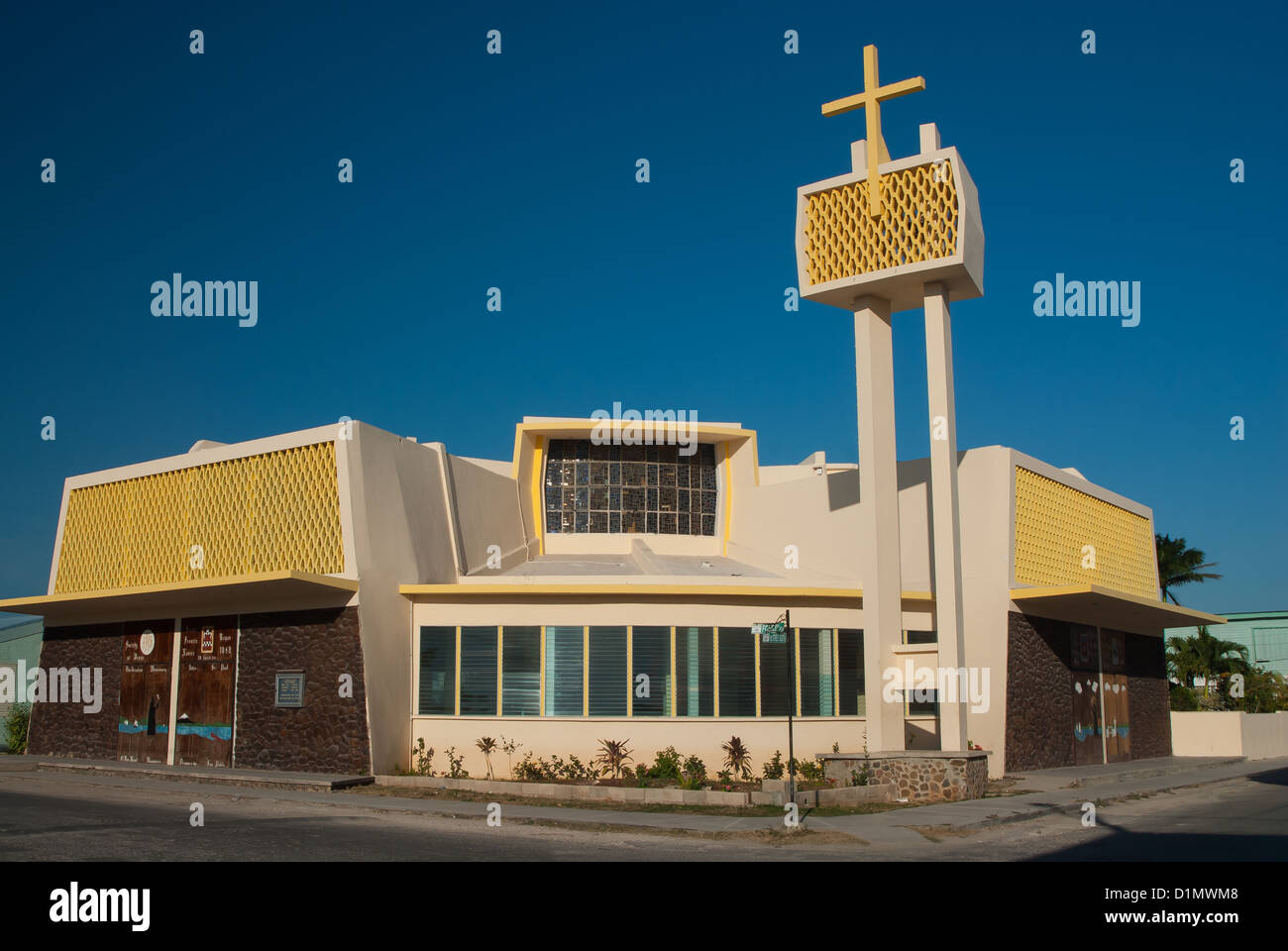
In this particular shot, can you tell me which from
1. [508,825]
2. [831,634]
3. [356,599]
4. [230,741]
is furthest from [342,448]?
[831,634]

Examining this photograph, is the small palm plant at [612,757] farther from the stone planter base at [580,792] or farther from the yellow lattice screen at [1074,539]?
the yellow lattice screen at [1074,539]

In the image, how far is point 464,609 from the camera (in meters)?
23.7

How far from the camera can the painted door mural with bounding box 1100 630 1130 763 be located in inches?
1190

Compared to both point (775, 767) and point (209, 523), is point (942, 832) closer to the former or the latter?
point (775, 767)

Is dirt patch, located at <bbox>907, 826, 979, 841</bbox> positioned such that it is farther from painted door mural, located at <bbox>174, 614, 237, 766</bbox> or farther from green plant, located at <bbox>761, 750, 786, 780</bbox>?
painted door mural, located at <bbox>174, 614, 237, 766</bbox>

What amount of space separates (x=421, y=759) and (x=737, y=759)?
21.3 ft

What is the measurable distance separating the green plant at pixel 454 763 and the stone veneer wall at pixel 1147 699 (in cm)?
1954

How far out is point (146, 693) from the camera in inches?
1024

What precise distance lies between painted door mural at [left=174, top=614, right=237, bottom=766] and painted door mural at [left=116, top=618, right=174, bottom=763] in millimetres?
563

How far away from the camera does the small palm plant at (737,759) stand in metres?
22.8

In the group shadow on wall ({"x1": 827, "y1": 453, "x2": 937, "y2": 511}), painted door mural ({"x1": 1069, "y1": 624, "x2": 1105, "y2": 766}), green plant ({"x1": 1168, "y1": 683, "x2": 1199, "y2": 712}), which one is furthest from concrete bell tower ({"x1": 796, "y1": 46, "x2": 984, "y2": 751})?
green plant ({"x1": 1168, "y1": 683, "x2": 1199, "y2": 712})

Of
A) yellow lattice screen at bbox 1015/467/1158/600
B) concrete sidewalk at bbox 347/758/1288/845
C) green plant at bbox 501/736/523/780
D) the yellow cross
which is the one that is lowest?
concrete sidewalk at bbox 347/758/1288/845
